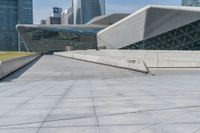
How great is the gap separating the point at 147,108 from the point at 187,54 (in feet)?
68.3

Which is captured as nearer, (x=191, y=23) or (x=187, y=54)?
(x=187, y=54)

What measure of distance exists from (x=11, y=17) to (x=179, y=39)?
77034 mm

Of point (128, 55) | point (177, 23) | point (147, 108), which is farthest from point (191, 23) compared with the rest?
point (147, 108)

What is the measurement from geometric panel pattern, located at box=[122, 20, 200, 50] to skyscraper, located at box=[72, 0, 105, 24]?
4558 inches

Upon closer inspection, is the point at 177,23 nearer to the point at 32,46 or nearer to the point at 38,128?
the point at 38,128

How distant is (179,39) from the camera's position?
48625 mm

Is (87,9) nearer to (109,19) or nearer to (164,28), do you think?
(109,19)

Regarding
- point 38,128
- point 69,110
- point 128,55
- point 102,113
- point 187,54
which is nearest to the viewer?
point 38,128

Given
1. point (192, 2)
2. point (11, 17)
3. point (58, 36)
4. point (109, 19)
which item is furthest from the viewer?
point (11, 17)

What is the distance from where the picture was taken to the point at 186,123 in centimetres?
654

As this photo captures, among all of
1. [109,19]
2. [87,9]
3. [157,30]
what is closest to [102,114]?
[157,30]

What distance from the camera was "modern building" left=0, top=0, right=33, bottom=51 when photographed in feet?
367

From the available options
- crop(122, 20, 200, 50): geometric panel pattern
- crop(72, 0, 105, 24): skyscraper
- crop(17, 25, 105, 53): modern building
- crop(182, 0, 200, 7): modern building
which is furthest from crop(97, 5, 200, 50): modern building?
crop(72, 0, 105, 24): skyscraper

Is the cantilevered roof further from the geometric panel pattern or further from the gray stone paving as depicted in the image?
the gray stone paving
